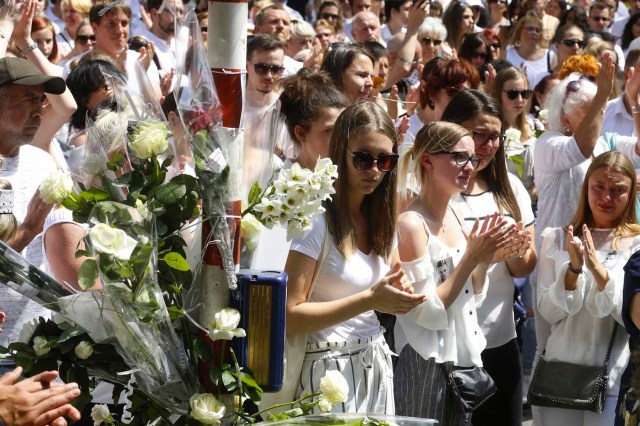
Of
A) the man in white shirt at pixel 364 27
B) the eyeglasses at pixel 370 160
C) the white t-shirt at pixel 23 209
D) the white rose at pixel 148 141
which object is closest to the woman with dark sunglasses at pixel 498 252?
the eyeglasses at pixel 370 160

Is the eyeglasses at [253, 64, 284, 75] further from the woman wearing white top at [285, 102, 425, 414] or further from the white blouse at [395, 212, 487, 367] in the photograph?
the woman wearing white top at [285, 102, 425, 414]

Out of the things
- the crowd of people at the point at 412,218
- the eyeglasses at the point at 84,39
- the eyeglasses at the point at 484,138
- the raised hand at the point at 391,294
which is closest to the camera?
the raised hand at the point at 391,294

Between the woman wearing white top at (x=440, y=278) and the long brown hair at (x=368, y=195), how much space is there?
37cm

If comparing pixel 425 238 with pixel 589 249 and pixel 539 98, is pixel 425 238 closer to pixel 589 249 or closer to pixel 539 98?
pixel 589 249

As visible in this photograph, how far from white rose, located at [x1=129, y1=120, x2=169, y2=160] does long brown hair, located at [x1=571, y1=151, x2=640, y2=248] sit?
3.23m

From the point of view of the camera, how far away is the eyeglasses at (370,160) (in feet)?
12.2

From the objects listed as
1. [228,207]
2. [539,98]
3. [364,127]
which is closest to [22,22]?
[364,127]

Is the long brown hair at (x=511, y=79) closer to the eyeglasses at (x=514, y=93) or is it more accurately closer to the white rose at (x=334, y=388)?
the eyeglasses at (x=514, y=93)

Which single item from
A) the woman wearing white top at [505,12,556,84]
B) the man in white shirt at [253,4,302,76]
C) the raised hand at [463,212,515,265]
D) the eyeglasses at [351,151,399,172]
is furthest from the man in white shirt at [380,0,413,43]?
the eyeglasses at [351,151,399,172]

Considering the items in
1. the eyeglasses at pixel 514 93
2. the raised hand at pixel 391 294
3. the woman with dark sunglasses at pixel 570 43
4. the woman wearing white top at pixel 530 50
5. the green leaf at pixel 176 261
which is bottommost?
the woman wearing white top at pixel 530 50

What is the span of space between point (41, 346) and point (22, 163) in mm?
1626

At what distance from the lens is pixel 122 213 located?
7.81 feet

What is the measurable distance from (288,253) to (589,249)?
6.15ft

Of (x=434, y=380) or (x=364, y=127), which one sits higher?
(x=364, y=127)
